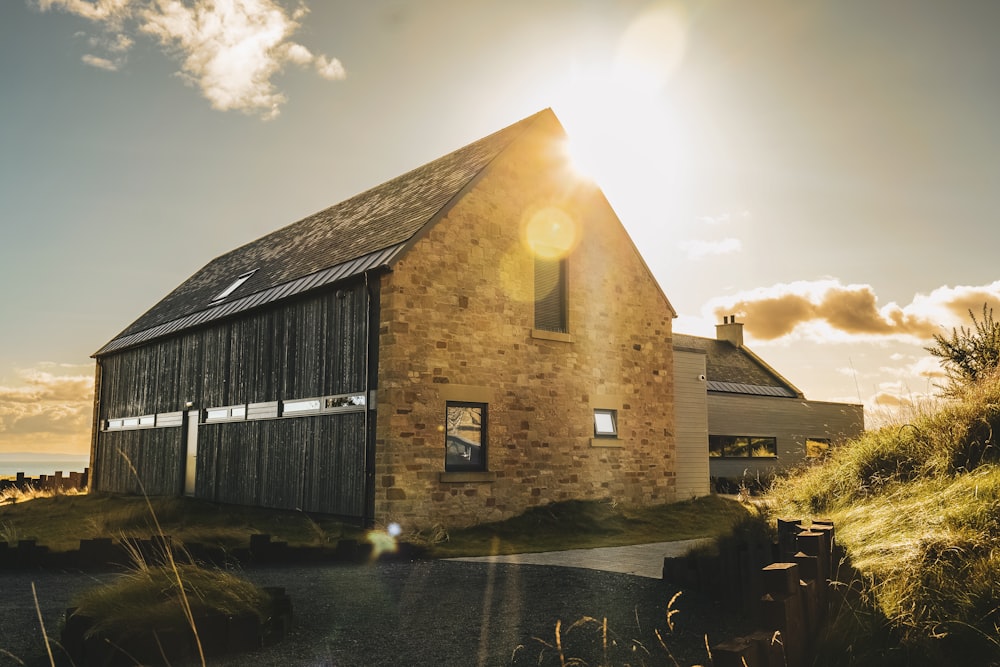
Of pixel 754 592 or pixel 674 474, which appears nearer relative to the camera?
pixel 754 592

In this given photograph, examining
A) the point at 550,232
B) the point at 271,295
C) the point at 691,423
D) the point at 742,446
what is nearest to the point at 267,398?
the point at 271,295

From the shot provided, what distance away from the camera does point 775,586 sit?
515cm

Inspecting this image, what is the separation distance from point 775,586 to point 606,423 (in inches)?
465

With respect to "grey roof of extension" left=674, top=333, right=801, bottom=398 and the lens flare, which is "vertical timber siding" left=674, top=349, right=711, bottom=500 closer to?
the lens flare

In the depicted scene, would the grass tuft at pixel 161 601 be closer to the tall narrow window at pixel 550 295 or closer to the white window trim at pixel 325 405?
the white window trim at pixel 325 405

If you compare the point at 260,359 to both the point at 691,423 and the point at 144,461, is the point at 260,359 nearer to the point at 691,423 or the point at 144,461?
the point at 144,461

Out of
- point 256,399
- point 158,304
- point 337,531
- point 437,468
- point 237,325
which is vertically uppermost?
point 158,304

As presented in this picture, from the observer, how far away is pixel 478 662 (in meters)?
5.36

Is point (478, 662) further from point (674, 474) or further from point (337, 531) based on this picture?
point (674, 474)

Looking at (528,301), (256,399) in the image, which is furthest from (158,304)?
(528,301)

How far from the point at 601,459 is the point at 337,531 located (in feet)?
20.3

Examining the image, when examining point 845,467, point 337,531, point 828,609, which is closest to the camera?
point 828,609

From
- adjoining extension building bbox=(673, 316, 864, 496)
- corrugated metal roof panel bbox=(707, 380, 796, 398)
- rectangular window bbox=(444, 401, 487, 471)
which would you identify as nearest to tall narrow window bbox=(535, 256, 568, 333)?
rectangular window bbox=(444, 401, 487, 471)

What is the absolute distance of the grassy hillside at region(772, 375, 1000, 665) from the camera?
199 inches
